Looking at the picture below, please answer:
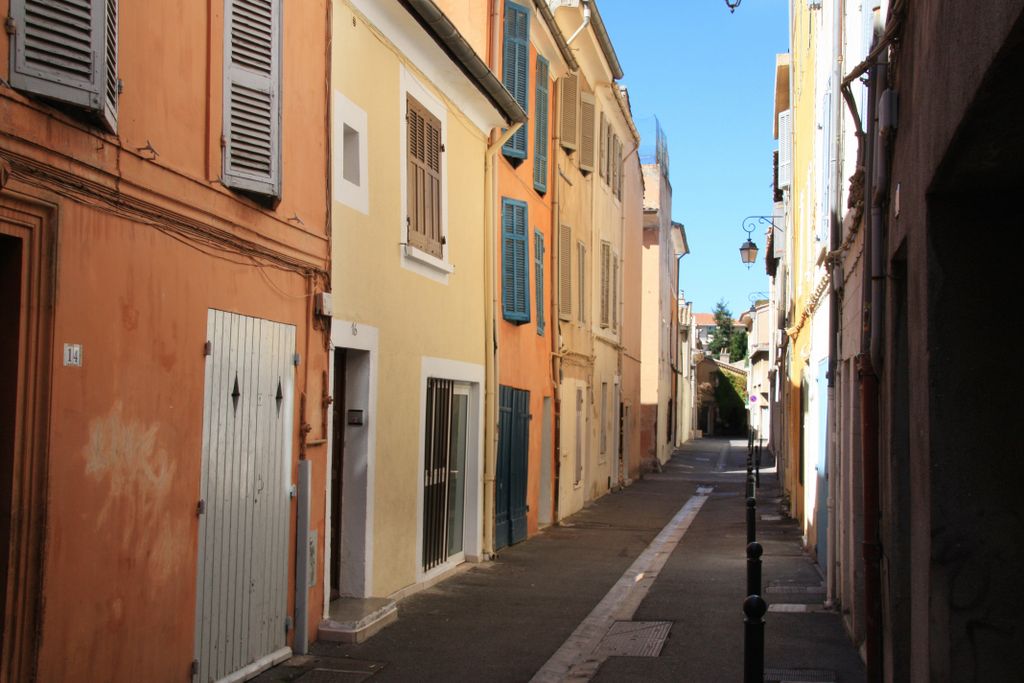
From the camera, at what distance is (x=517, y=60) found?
16.6m

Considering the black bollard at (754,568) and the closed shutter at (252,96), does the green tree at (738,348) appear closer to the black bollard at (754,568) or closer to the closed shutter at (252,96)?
the black bollard at (754,568)

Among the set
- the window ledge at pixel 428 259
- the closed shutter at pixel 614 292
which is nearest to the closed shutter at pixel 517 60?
the window ledge at pixel 428 259

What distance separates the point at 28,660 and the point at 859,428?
247 inches

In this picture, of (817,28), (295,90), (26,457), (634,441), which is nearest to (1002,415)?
(26,457)

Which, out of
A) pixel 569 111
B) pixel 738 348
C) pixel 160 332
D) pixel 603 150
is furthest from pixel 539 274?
pixel 738 348

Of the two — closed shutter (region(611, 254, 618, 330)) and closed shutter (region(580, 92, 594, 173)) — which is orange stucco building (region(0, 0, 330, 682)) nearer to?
closed shutter (region(580, 92, 594, 173))

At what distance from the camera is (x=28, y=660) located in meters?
5.38

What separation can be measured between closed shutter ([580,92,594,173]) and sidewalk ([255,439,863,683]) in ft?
24.6

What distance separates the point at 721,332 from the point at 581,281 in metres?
90.6

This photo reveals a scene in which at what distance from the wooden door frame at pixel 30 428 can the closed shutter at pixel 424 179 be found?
604 centimetres

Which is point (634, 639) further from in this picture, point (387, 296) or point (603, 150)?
point (603, 150)

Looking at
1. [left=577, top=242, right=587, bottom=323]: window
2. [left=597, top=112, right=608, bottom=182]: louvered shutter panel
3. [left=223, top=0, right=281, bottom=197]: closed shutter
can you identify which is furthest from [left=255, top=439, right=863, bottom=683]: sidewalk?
[left=597, top=112, right=608, bottom=182]: louvered shutter panel

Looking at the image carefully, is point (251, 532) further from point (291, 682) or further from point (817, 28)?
point (817, 28)

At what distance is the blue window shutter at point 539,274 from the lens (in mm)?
17891
